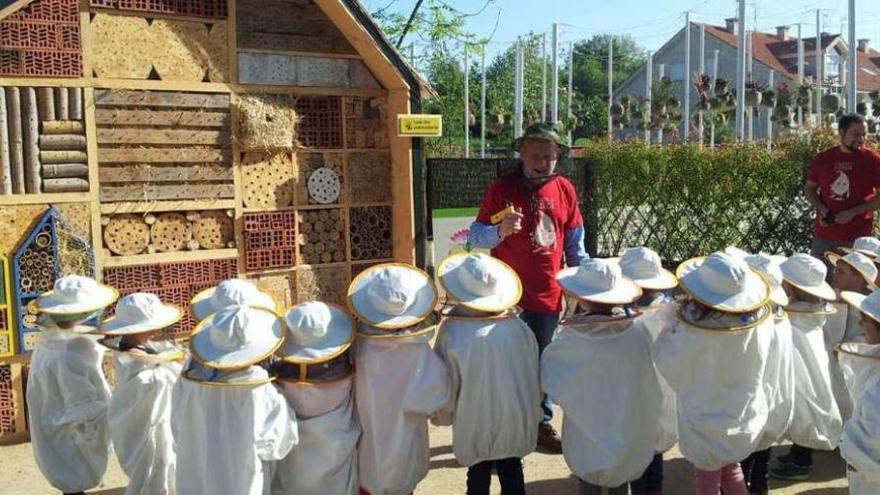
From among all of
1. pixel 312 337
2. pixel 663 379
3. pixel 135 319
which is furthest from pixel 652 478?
pixel 135 319

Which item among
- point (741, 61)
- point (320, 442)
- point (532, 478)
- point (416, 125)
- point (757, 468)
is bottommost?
point (532, 478)

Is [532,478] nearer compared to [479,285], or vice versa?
[479,285]

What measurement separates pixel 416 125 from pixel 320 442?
4.20 meters

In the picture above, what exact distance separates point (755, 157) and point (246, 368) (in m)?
8.84

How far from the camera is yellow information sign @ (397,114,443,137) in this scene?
7719mm

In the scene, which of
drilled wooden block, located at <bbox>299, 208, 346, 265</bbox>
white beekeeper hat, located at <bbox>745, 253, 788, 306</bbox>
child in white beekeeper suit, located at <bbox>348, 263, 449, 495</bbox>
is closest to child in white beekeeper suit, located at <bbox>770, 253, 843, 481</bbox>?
white beekeeper hat, located at <bbox>745, 253, 788, 306</bbox>

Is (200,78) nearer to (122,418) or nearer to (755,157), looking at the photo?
(122,418)

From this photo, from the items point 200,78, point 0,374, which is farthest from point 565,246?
point 0,374

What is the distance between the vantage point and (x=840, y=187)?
7363 mm

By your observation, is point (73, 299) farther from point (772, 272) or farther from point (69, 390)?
point (772, 272)

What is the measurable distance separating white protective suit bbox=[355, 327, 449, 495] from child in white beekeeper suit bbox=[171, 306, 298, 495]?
18.6 inches

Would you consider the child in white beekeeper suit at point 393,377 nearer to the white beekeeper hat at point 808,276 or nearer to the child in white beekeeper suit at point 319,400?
the child in white beekeeper suit at point 319,400

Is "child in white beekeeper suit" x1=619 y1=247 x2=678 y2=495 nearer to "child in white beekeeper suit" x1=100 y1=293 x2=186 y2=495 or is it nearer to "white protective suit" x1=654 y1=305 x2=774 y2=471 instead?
"white protective suit" x1=654 y1=305 x2=774 y2=471

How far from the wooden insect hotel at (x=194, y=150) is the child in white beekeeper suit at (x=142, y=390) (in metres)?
2.17
